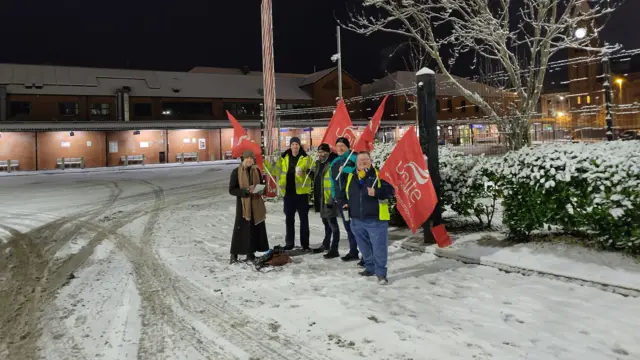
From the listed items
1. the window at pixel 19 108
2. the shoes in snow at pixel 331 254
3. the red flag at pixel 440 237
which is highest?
the window at pixel 19 108

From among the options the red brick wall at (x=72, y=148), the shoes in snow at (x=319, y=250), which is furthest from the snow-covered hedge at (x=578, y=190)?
the red brick wall at (x=72, y=148)

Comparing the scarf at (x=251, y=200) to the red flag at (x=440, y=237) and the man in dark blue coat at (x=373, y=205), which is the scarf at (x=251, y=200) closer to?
the man in dark blue coat at (x=373, y=205)

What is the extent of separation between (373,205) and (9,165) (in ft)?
113

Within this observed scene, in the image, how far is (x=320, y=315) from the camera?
181 inches

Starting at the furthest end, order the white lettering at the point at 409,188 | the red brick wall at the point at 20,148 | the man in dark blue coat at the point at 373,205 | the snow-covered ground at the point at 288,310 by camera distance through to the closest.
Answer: the red brick wall at the point at 20,148, the white lettering at the point at 409,188, the man in dark blue coat at the point at 373,205, the snow-covered ground at the point at 288,310

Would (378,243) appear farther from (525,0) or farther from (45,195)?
(45,195)

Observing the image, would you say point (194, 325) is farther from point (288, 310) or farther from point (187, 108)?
point (187, 108)

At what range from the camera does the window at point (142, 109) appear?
132ft

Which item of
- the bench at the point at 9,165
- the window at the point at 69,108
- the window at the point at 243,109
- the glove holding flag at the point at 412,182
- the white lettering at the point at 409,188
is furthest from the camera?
the window at the point at 243,109

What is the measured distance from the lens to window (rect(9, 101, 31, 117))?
118 ft

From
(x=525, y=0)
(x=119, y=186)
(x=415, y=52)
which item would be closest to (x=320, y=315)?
(x=525, y=0)

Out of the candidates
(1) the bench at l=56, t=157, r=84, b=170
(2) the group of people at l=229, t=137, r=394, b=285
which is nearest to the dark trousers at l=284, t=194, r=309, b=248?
(2) the group of people at l=229, t=137, r=394, b=285

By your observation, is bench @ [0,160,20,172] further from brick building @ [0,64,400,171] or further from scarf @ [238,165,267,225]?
scarf @ [238,165,267,225]

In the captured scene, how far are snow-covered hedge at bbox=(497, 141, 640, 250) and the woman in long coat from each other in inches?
148
